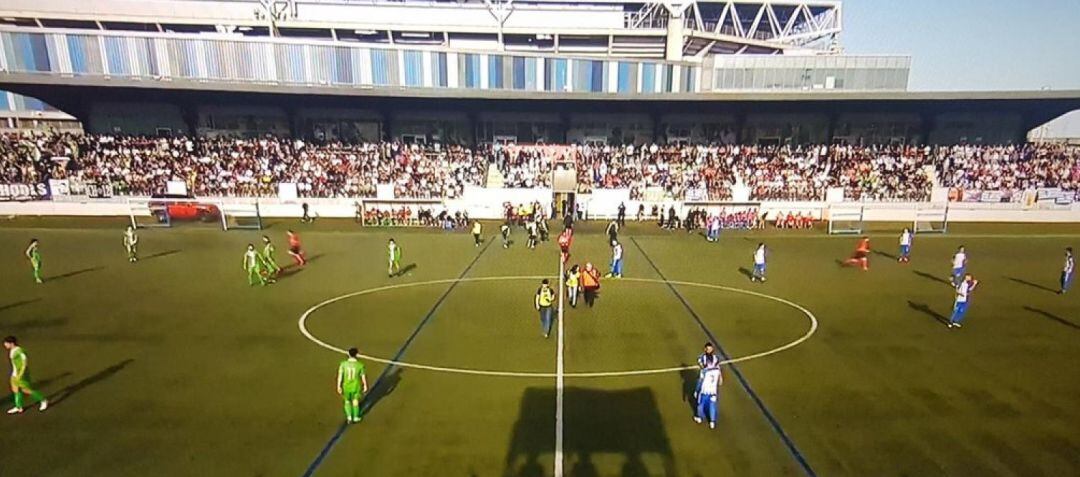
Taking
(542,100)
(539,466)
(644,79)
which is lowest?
(539,466)

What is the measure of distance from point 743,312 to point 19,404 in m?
17.3

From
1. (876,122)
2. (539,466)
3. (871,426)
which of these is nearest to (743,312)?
(871,426)

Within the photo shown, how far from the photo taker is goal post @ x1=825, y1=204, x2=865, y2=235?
33.5m

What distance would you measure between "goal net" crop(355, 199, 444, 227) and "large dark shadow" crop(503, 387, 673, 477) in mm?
26600

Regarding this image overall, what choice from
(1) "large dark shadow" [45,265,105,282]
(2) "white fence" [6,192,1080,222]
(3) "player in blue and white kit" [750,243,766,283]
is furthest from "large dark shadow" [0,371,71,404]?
(2) "white fence" [6,192,1080,222]

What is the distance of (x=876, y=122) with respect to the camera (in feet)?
148

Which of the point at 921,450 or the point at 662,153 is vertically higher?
the point at 662,153

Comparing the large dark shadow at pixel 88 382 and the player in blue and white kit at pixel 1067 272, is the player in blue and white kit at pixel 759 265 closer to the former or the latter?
the player in blue and white kit at pixel 1067 272

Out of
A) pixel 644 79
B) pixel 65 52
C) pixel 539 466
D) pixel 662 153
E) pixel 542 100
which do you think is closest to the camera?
pixel 539 466

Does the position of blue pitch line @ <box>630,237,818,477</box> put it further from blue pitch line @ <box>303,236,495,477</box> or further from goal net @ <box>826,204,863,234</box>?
goal net @ <box>826,204,863,234</box>

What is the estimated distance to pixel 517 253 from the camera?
85.6ft

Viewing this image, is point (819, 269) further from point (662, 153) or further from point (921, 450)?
point (662, 153)

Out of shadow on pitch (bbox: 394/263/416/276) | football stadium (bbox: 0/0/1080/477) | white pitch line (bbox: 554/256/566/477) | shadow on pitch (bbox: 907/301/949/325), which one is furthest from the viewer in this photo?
shadow on pitch (bbox: 394/263/416/276)

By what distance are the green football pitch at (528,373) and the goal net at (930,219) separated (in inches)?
531
